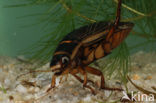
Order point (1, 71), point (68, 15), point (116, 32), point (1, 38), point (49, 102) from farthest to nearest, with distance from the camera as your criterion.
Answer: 1. point (1, 38)
2. point (1, 71)
3. point (68, 15)
4. point (116, 32)
5. point (49, 102)

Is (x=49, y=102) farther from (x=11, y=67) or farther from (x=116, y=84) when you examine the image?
(x=11, y=67)

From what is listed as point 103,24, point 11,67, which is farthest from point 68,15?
point 11,67

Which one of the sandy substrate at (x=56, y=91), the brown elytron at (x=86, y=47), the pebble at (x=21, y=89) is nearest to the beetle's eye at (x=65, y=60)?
the brown elytron at (x=86, y=47)

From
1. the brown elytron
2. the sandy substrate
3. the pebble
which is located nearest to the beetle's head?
the brown elytron

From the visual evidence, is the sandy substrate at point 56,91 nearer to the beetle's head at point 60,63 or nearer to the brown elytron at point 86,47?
the brown elytron at point 86,47

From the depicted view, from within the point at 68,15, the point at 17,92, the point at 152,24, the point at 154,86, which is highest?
the point at 68,15
